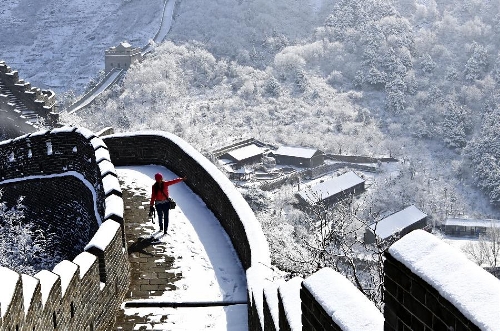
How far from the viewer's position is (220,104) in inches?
3346

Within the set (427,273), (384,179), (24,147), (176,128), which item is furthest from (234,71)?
(427,273)

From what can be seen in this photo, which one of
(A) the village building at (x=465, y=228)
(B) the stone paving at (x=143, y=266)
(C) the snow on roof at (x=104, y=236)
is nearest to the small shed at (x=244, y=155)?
(A) the village building at (x=465, y=228)

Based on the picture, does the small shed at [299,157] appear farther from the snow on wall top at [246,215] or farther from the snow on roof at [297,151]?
the snow on wall top at [246,215]

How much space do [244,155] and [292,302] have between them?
198 ft

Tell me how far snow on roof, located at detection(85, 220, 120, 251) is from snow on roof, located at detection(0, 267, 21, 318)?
226 centimetres

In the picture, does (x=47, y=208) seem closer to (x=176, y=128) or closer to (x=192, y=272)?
(x=192, y=272)

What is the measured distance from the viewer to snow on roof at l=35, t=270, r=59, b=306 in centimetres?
586

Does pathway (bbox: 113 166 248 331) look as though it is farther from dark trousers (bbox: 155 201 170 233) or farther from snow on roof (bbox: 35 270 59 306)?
snow on roof (bbox: 35 270 59 306)

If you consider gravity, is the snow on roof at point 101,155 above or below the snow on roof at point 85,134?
below

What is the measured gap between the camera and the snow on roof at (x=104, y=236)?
24.8 feet

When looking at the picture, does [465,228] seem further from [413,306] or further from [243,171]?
[413,306]

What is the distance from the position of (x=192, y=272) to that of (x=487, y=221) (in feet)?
159

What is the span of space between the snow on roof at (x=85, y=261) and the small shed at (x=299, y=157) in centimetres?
5723

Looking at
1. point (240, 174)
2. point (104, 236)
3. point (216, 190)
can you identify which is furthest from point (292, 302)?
point (240, 174)
